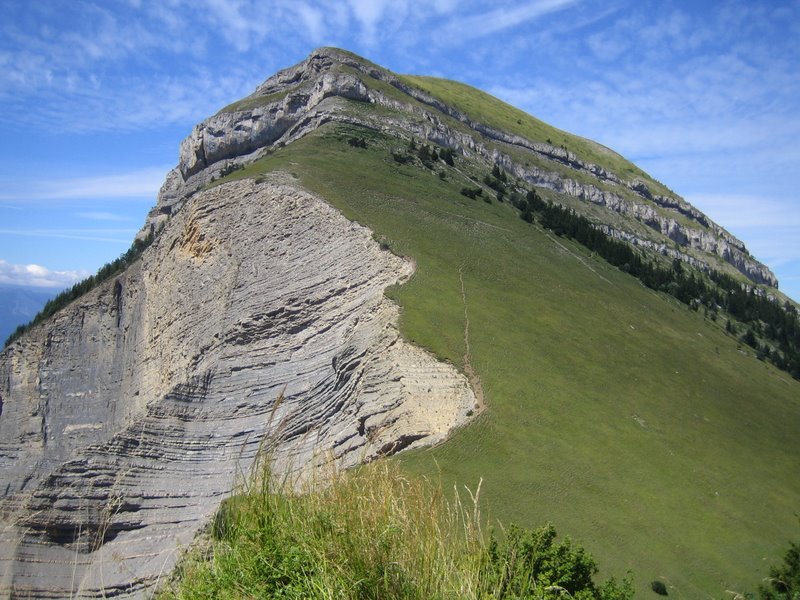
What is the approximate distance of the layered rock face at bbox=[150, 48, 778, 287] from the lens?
9800 centimetres

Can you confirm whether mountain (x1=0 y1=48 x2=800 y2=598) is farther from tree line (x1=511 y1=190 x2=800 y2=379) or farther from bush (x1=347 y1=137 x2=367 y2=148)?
tree line (x1=511 y1=190 x2=800 y2=379)

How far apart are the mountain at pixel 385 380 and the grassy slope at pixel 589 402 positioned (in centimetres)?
21

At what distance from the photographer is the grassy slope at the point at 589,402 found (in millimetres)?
27938

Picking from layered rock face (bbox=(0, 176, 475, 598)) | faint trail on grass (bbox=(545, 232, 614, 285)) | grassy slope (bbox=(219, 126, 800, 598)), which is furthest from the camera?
faint trail on grass (bbox=(545, 232, 614, 285))

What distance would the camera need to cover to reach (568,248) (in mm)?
85812

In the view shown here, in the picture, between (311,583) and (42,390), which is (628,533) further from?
(42,390)

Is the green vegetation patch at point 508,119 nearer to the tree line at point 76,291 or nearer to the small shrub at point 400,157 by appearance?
the small shrub at point 400,157

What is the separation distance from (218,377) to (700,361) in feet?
155

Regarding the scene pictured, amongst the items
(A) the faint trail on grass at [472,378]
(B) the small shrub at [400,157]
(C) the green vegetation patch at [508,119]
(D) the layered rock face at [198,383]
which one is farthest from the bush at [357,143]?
(C) the green vegetation patch at [508,119]

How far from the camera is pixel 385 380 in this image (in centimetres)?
3503

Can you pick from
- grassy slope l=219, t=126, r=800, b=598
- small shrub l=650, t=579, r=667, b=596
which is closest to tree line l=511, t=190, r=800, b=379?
grassy slope l=219, t=126, r=800, b=598

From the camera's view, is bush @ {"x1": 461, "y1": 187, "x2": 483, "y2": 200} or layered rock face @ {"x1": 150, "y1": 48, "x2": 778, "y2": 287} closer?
bush @ {"x1": 461, "y1": 187, "x2": 483, "y2": 200}

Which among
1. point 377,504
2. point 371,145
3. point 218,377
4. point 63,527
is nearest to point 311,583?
point 377,504

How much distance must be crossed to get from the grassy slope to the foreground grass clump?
38.5ft
